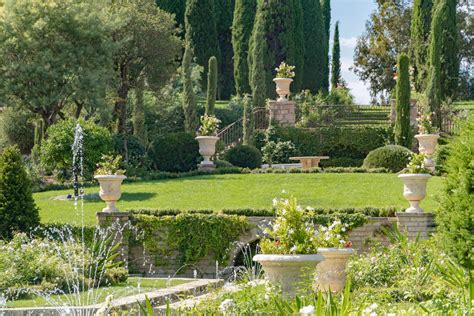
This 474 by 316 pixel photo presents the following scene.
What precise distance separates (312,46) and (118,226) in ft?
86.4

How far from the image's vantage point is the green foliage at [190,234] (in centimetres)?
1694

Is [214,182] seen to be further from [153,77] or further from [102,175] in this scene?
[153,77]

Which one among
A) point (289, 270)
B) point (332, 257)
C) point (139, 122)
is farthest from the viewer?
point (139, 122)

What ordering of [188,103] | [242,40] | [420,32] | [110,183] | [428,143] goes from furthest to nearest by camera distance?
1. [242,40]
2. [420,32]
3. [188,103]
4. [428,143]
5. [110,183]

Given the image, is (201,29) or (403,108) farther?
(201,29)

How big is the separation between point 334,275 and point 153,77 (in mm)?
21717

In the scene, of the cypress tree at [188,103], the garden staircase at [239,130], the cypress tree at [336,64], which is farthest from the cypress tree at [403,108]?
the cypress tree at [336,64]

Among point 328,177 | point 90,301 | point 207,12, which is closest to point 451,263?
point 90,301

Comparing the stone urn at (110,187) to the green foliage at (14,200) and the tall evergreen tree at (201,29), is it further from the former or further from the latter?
the tall evergreen tree at (201,29)

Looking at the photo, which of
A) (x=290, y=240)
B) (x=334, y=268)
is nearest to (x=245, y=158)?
(x=334, y=268)

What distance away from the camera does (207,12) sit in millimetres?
40500

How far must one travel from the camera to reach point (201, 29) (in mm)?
40406

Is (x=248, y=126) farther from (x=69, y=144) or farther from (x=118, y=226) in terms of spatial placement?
(x=118, y=226)

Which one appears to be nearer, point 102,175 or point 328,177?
point 102,175
